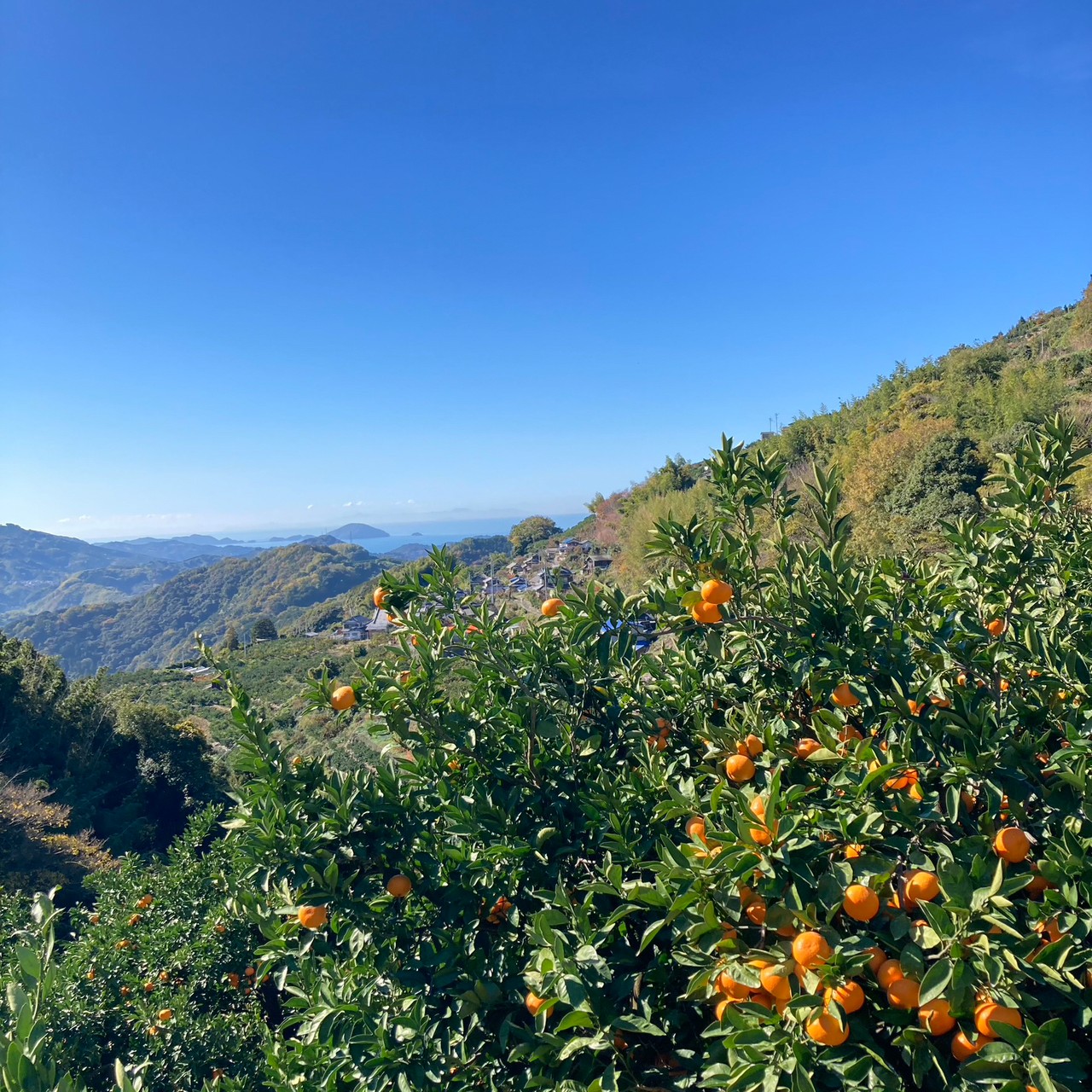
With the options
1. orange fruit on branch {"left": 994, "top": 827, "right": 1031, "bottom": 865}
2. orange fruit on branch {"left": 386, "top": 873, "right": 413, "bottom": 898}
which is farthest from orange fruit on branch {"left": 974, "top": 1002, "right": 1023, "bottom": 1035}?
orange fruit on branch {"left": 386, "top": 873, "right": 413, "bottom": 898}

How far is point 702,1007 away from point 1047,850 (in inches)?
33.0

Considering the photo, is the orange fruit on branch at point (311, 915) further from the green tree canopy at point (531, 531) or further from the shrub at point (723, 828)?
the green tree canopy at point (531, 531)

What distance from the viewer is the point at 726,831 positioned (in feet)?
4.32

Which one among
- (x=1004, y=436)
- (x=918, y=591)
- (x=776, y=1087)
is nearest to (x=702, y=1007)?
(x=776, y=1087)

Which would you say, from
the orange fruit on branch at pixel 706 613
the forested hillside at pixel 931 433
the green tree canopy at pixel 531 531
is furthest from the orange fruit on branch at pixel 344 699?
the green tree canopy at pixel 531 531

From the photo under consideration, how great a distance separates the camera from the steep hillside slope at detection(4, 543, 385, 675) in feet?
234

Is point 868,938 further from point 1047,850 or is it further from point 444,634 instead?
point 444,634

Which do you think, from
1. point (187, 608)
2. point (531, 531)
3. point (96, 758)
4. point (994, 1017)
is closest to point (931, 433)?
point (994, 1017)

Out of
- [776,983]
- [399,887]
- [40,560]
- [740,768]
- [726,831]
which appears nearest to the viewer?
[776,983]

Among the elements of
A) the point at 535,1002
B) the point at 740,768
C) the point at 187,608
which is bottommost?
the point at 187,608

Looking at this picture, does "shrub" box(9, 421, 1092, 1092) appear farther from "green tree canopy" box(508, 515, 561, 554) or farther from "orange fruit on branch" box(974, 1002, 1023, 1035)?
"green tree canopy" box(508, 515, 561, 554)

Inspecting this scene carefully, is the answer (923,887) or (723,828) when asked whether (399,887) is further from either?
(923,887)

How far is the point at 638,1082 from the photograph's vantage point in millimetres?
1314

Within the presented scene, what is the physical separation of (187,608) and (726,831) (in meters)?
93.0
